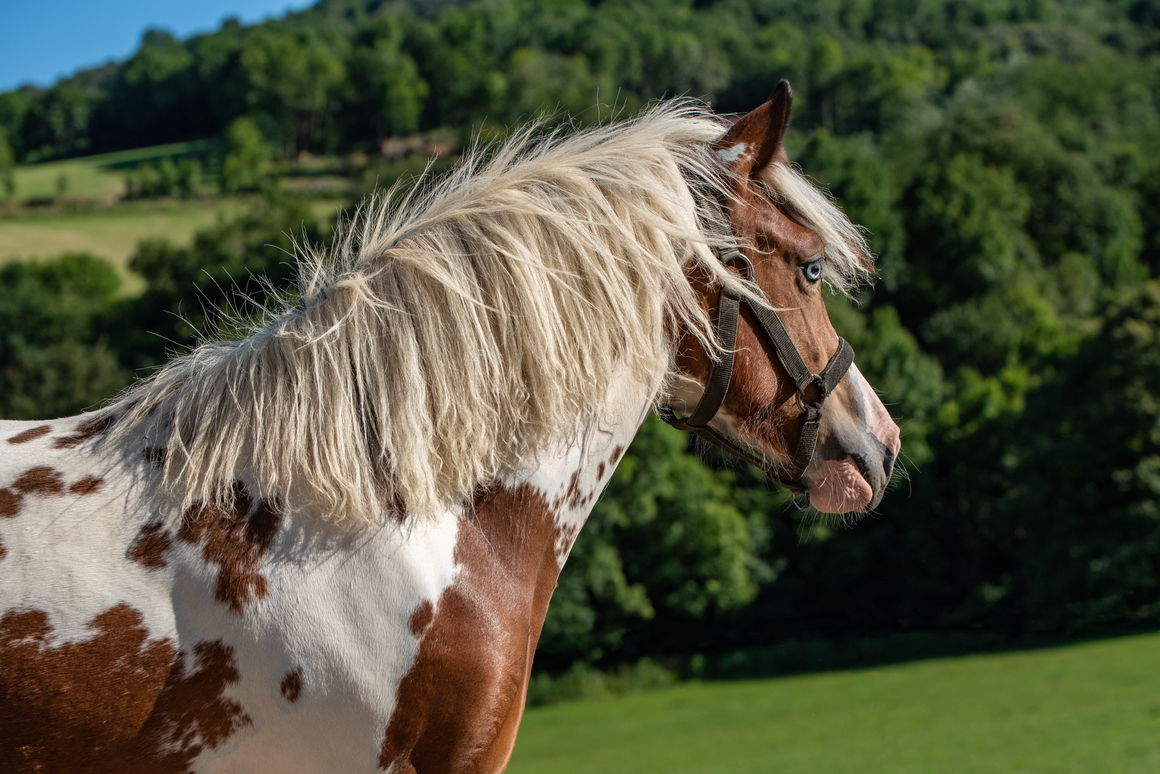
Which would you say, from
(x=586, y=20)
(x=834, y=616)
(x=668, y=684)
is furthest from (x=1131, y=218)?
(x=586, y=20)

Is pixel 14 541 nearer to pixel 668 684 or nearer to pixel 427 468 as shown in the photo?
pixel 427 468

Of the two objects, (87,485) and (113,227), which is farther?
(113,227)

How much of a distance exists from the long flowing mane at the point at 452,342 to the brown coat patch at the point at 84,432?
2.7 inches

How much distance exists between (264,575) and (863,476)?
1.68m

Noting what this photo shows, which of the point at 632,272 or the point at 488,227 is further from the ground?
the point at 488,227

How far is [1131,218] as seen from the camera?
7000 centimetres

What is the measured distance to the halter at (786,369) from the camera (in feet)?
9.59

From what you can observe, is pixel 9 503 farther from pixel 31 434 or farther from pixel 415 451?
pixel 415 451

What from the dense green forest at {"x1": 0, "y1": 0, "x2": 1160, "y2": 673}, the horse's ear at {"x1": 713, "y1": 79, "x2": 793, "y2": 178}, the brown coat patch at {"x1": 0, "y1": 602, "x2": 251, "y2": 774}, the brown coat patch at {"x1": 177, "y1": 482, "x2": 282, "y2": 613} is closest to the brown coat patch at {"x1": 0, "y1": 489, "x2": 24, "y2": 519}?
the brown coat patch at {"x1": 0, "y1": 602, "x2": 251, "y2": 774}

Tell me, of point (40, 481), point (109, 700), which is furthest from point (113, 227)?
point (109, 700)

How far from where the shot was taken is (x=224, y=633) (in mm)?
2393

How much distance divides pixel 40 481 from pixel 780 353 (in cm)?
186

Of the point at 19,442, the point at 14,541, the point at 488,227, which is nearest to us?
the point at 14,541

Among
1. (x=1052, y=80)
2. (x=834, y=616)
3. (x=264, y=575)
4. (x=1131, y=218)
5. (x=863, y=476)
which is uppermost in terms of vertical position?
(x=264, y=575)
